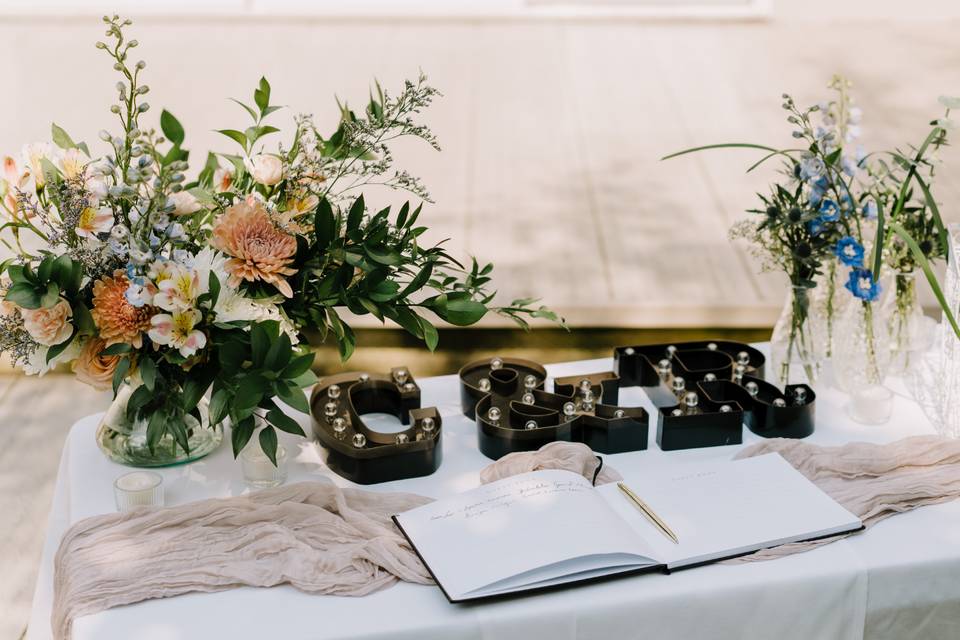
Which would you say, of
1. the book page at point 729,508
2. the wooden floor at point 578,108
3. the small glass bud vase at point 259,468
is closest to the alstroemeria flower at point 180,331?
the small glass bud vase at point 259,468

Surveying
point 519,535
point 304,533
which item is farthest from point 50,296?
point 519,535

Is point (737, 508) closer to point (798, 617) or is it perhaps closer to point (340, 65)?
point (798, 617)

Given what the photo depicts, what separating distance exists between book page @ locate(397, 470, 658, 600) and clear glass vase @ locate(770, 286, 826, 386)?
516mm

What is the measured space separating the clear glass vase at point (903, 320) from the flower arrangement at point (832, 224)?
3 centimetres

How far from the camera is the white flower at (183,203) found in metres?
1.28

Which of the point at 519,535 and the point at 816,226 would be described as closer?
the point at 519,535

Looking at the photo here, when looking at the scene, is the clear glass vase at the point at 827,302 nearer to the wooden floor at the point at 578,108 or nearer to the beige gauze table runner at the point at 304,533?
the beige gauze table runner at the point at 304,533

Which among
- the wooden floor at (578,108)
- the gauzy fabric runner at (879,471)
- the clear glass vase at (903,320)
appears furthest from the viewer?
the wooden floor at (578,108)

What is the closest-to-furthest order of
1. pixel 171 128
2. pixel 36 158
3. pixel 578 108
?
pixel 36 158, pixel 171 128, pixel 578 108

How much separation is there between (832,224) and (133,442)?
104 centimetres

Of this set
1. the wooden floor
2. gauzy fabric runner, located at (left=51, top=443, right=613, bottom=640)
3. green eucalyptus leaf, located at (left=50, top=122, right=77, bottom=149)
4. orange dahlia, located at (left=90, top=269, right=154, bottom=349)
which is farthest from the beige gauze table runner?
the wooden floor

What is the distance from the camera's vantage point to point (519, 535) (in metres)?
1.23

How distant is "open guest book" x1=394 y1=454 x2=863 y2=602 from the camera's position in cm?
119

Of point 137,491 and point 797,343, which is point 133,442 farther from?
point 797,343
